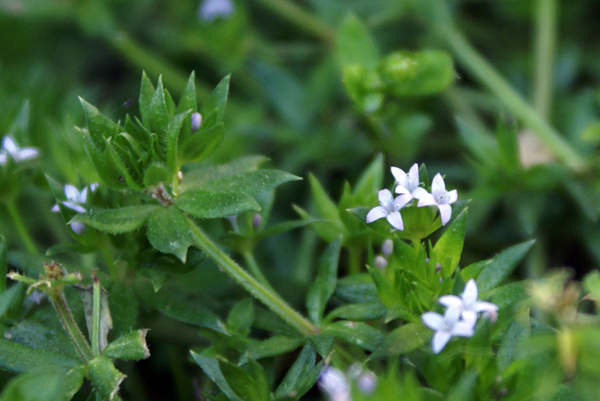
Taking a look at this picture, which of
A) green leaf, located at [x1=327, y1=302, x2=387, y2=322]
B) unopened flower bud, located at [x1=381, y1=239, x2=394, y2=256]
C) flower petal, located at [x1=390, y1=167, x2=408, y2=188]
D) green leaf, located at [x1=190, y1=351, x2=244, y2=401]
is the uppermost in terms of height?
flower petal, located at [x1=390, y1=167, x2=408, y2=188]

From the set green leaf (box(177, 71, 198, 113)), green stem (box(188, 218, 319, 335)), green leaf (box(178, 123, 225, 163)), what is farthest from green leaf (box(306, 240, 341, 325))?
green leaf (box(177, 71, 198, 113))

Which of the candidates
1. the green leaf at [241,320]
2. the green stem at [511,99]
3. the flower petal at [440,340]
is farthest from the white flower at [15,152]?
the green stem at [511,99]

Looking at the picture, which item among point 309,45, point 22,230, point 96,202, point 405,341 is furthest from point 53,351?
point 309,45

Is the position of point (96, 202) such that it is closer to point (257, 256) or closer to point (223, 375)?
point (223, 375)

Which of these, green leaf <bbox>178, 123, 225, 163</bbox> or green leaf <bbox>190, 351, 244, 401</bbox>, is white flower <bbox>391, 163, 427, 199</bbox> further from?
green leaf <bbox>190, 351, 244, 401</bbox>

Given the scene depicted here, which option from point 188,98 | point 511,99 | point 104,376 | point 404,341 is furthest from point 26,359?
point 511,99
